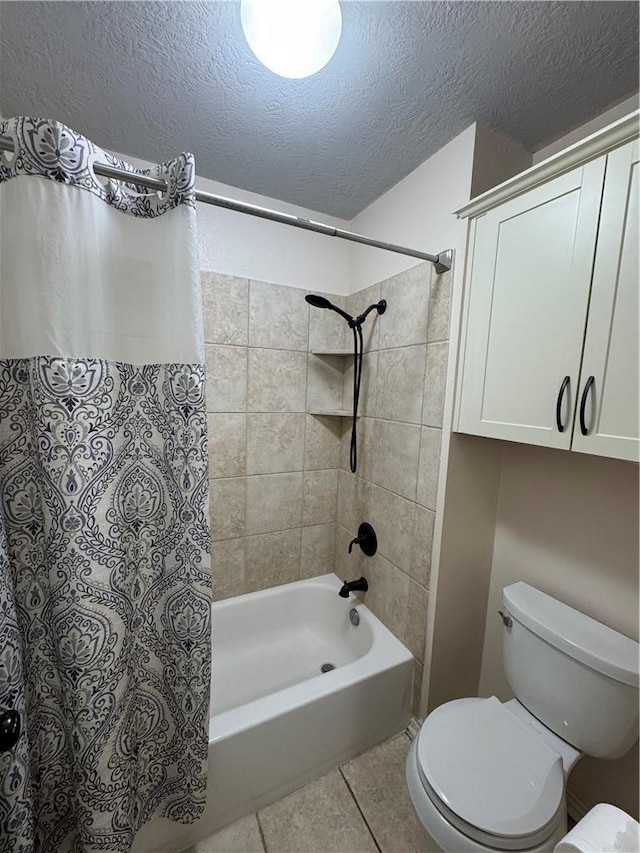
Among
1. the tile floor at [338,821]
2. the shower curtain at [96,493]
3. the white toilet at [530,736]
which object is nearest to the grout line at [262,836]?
the tile floor at [338,821]

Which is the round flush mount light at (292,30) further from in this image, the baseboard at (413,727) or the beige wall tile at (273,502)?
the baseboard at (413,727)

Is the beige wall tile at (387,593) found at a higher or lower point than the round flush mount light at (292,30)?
lower

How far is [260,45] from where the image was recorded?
84 cm

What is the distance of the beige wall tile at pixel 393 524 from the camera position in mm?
1513

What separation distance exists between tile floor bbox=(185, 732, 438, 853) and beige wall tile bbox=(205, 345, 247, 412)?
156 centimetres

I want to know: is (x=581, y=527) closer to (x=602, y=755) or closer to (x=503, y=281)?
(x=602, y=755)

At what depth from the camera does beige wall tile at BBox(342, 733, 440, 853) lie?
1.16 m

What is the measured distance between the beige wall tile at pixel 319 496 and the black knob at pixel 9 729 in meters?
1.37

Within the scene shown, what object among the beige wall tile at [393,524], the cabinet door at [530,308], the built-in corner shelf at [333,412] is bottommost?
the beige wall tile at [393,524]

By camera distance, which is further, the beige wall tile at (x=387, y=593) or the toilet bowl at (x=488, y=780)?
the beige wall tile at (x=387, y=593)

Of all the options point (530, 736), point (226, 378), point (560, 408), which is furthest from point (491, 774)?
point (226, 378)

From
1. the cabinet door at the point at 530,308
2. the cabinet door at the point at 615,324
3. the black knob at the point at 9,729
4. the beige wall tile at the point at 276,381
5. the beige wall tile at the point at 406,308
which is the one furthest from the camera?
the beige wall tile at the point at 276,381

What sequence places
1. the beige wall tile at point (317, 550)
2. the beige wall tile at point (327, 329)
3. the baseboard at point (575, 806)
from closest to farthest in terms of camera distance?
the baseboard at point (575, 806), the beige wall tile at point (327, 329), the beige wall tile at point (317, 550)

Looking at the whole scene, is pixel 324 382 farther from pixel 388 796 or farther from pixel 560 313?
pixel 388 796
